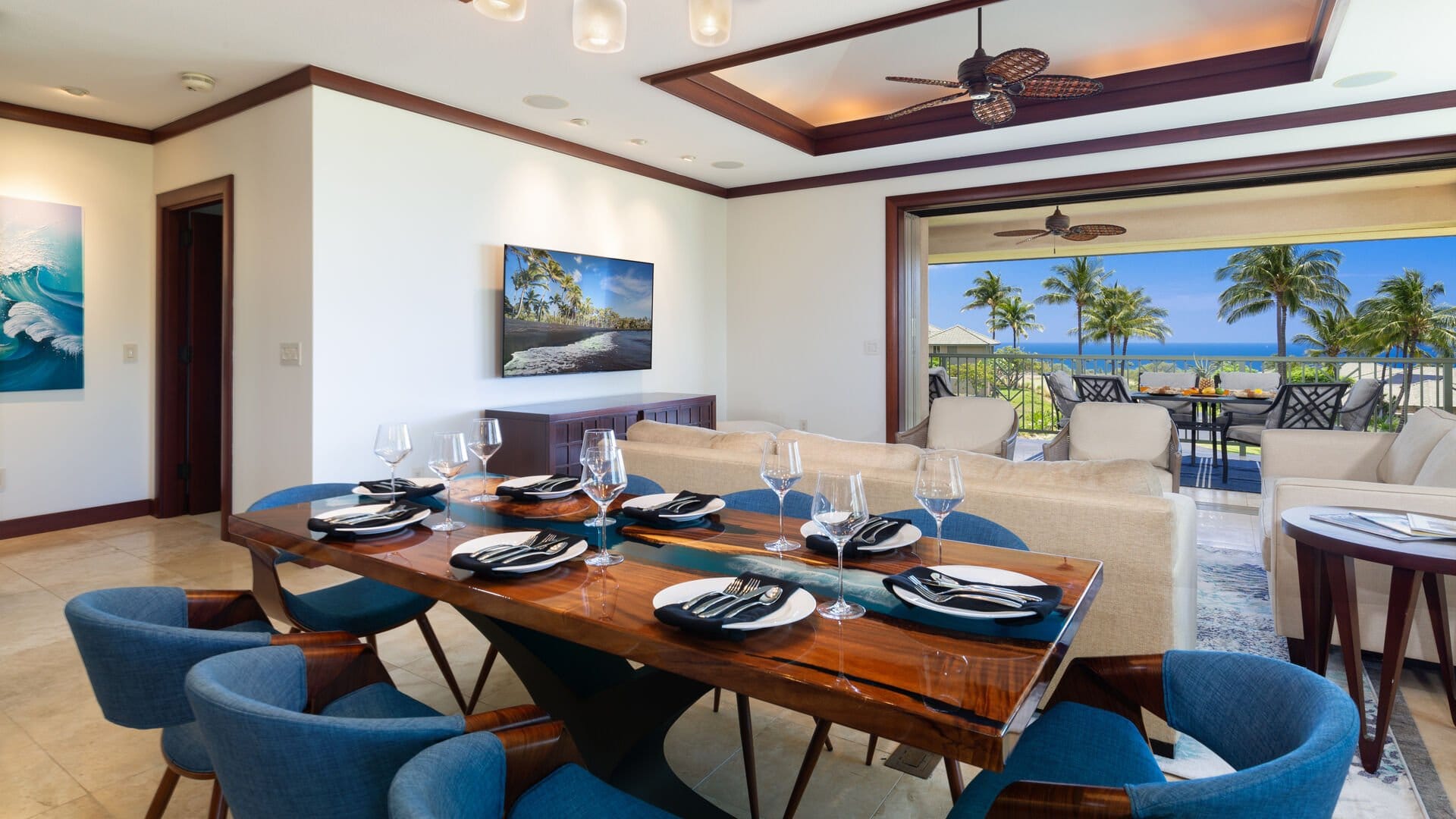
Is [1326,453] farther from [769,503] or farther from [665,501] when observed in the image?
[665,501]

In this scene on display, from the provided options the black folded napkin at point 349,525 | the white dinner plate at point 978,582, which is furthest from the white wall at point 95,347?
the white dinner plate at point 978,582

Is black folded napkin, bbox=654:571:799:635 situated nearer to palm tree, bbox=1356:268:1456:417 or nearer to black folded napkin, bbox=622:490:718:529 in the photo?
black folded napkin, bbox=622:490:718:529

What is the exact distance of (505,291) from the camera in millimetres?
4871

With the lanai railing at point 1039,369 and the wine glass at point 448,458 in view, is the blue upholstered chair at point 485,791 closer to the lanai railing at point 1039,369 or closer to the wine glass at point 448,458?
the wine glass at point 448,458

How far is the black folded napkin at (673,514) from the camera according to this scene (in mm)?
1836

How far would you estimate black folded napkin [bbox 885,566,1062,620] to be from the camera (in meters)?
1.20

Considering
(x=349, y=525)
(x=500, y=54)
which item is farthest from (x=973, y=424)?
(x=349, y=525)

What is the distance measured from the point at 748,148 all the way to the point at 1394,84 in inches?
146

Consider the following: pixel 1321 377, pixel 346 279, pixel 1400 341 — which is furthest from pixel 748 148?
pixel 1400 341

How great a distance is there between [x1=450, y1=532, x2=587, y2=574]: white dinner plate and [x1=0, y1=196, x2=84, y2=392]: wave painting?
452 centimetres

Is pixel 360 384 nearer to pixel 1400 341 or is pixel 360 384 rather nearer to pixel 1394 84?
pixel 1394 84

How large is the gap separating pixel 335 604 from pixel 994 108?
3.56m

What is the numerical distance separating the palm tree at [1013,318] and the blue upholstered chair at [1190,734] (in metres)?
16.1

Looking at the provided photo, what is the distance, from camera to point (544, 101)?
452 cm
